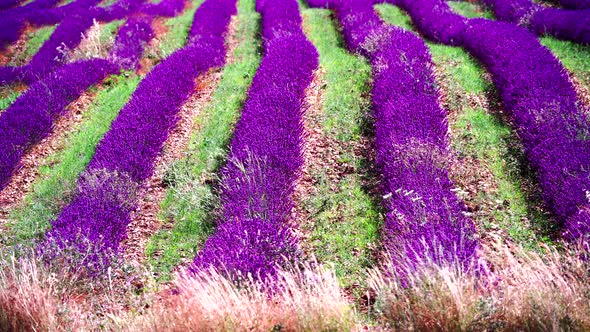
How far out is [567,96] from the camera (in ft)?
24.5

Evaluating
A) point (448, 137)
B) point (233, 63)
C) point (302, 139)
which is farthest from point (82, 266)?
point (233, 63)

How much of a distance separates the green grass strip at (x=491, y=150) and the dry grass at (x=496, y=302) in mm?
1658

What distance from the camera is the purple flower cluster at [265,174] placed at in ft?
16.4

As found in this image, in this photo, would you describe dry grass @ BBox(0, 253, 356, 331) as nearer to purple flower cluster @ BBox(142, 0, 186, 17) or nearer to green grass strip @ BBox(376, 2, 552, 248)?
green grass strip @ BBox(376, 2, 552, 248)

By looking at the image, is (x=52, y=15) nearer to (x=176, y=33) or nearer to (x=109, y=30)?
(x=109, y=30)

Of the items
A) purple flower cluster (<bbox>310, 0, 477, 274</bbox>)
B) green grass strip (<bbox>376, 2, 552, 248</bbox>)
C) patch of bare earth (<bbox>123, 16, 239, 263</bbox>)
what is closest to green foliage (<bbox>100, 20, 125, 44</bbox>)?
patch of bare earth (<bbox>123, 16, 239, 263</bbox>)

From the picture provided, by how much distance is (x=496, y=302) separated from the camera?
12.2ft

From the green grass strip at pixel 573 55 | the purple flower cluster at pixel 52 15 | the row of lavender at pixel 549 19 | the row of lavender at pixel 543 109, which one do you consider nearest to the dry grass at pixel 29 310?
the row of lavender at pixel 543 109

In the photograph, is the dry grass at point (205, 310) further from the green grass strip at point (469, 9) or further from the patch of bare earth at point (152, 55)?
the green grass strip at point (469, 9)

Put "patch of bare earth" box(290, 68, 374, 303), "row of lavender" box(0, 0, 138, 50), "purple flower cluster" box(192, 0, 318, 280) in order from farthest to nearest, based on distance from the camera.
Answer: "row of lavender" box(0, 0, 138, 50)
"patch of bare earth" box(290, 68, 374, 303)
"purple flower cluster" box(192, 0, 318, 280)

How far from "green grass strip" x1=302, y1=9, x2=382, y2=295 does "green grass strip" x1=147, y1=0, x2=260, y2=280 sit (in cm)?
149

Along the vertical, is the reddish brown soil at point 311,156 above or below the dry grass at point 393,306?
below

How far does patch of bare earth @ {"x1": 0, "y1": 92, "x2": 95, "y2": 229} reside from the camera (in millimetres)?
7902

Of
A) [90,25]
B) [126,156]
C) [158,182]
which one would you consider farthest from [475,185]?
[90,25]
